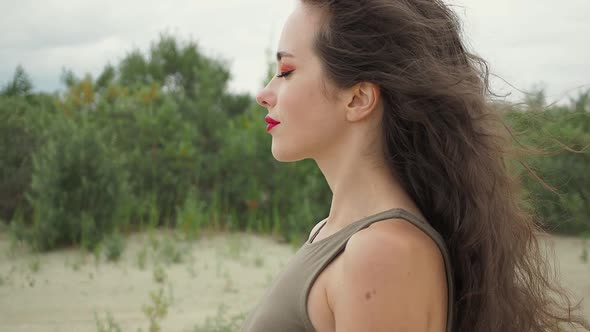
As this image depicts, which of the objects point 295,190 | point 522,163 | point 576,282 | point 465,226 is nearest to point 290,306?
point 465,226

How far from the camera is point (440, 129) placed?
1.79m

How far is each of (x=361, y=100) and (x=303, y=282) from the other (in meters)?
0.45

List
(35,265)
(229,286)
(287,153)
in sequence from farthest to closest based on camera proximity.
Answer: (35,265)
(229,286)
(287,153)

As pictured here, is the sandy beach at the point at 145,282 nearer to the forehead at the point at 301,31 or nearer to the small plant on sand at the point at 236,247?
the small plant on sand at the point at 236,247

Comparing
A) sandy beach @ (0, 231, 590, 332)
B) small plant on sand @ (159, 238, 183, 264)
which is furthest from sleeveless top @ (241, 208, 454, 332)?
small plant on sand @ (159, 238, 183, 264)

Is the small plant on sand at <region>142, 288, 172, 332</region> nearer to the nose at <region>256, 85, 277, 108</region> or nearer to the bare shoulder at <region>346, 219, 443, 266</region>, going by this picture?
the nose at <region>256, 85, 277, 108</region>

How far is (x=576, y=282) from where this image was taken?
6.59m

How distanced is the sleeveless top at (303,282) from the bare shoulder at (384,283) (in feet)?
0.23

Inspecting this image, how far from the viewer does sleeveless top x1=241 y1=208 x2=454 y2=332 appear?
163cm

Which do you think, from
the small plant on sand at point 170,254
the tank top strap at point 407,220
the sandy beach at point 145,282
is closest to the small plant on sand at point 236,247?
the sandy beach at point 145,282

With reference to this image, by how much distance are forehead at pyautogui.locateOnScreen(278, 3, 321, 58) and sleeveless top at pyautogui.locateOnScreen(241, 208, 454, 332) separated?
18.0 inches

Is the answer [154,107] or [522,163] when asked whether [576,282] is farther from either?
[154,107]

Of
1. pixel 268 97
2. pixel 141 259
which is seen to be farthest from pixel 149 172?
pixel 268 97

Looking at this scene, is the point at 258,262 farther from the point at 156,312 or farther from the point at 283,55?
the point at 283,55
